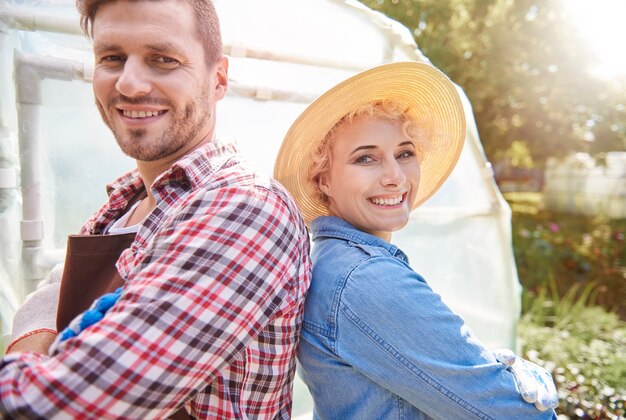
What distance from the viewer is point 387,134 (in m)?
1.63

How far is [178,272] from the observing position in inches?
39.9

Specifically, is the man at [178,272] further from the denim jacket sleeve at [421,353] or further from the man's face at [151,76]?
the denim jacket sleeve at [421,353]

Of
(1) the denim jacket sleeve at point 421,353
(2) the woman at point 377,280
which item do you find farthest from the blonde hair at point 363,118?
(1) the denim jacket sleeve at point 421,353

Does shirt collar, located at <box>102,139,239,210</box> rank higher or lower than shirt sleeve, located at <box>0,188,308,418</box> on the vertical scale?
higher

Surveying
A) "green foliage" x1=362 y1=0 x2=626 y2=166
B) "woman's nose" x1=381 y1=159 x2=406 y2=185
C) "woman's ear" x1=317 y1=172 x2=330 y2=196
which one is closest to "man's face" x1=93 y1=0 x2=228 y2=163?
"woman's ear" x1=317 y1=172 x2=330 y2=196

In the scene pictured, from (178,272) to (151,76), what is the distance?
2.04ft

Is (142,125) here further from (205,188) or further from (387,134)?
(387,134)

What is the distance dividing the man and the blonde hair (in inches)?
14.9

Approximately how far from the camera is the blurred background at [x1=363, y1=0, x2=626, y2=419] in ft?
18.1

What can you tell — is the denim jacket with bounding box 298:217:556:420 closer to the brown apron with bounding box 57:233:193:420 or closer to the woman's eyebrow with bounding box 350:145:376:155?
the woman's eyebrow with bounding box 350:145:376:155

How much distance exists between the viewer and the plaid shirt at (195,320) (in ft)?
3.05

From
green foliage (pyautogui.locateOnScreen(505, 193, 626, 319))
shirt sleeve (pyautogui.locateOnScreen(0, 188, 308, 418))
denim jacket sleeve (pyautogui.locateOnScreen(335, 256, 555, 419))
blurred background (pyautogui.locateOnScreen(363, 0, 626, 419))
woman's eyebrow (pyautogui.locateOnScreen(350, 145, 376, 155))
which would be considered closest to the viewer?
shirt sleeve (pyautogui.locateOnScreen(0, 188, 308, 418))

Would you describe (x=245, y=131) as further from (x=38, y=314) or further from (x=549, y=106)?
(x=549, y=106)

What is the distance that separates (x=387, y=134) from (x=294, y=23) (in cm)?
118
